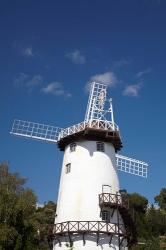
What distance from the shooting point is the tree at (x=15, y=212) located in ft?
132

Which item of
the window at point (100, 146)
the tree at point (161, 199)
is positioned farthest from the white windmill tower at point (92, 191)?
the tree at point (161, 199)

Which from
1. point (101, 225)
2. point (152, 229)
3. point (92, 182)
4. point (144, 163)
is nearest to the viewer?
point (101, 225)

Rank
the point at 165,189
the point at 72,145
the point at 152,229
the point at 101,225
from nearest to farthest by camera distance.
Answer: the point at 101,225 < the point at 72,145 < the point at 152,229 < the point at 165,189

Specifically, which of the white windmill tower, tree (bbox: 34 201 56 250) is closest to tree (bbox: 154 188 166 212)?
tree (bbox: 34 201 56 250)

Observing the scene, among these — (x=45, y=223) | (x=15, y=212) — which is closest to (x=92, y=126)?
(x=15, y=212)

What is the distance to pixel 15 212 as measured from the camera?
42312mm

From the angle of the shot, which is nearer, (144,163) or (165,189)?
(144,163)

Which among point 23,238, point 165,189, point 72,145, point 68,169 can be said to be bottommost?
point 23,238

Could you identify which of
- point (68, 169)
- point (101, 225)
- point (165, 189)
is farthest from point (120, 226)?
point (165, 189)

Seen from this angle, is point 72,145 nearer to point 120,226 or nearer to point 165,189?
point 120,226

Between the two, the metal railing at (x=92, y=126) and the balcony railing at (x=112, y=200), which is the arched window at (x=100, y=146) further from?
the balcony railing at (x=112, y=200)

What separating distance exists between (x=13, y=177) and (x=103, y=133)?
1304 cm

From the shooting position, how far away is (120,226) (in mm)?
38531

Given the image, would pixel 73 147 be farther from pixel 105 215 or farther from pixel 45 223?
pixel 45 223
